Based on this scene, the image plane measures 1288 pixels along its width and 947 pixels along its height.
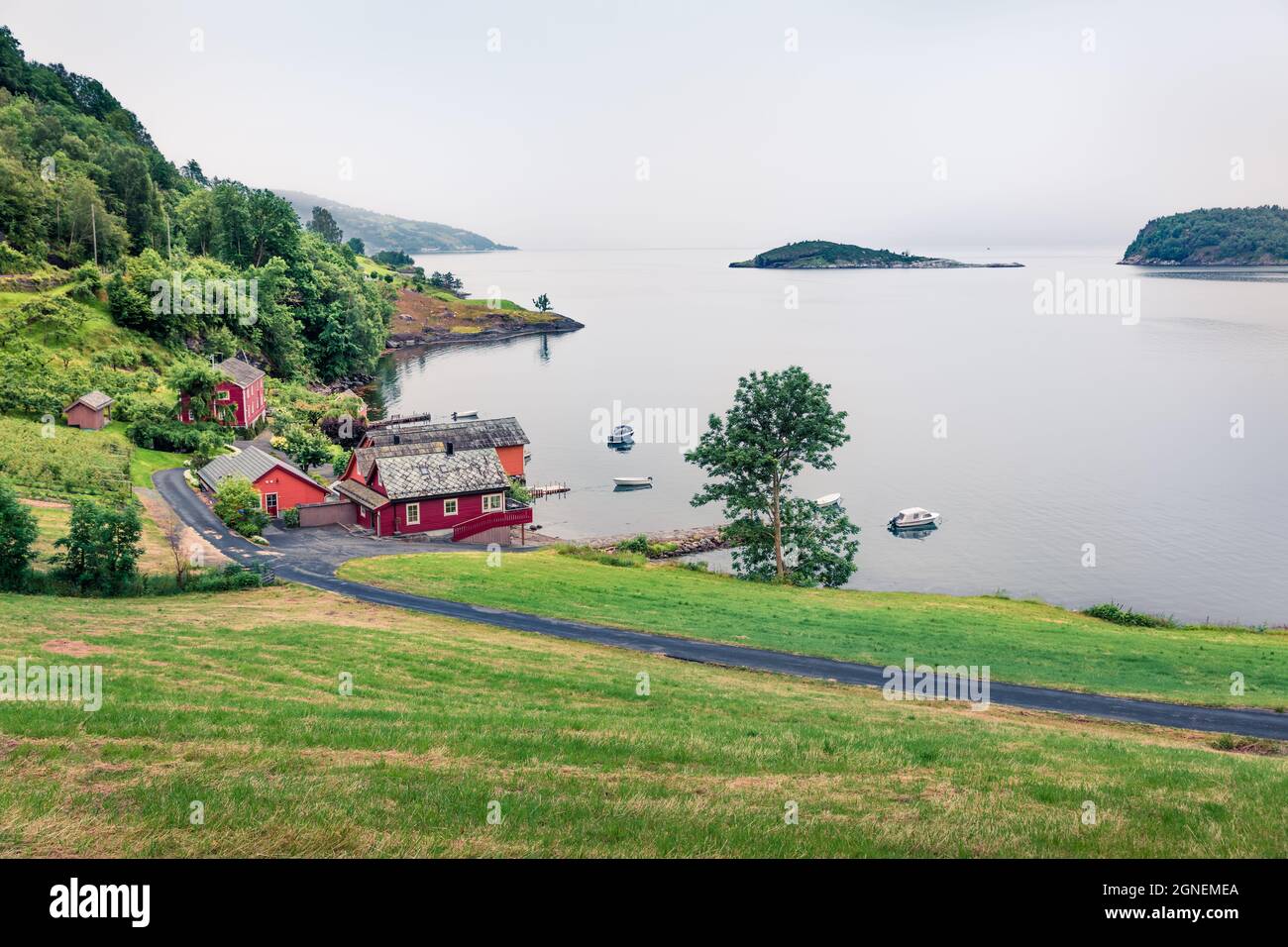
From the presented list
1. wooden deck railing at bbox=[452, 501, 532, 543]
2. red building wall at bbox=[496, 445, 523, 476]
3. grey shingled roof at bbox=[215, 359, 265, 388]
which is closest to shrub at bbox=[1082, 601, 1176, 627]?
wooden deck railing at bbox=[452, 501, 532, 543]

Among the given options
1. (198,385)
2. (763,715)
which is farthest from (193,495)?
(763,715)

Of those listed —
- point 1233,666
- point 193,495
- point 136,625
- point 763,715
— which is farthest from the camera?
point 193,495

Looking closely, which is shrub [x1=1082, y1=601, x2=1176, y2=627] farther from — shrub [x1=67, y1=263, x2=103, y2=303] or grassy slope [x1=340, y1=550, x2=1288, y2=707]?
shrub [x1=67, y1=263, x2=103, y2=303]

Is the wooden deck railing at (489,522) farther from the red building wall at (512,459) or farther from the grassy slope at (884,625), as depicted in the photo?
the red building wall at (512,459)

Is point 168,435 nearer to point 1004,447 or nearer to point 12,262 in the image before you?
point 12,262

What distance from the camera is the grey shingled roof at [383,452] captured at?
61188mm

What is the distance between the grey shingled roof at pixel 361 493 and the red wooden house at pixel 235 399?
2222 cm

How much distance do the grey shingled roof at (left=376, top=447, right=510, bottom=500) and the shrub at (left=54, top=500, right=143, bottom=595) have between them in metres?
23.9

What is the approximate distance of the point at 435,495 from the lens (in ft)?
197

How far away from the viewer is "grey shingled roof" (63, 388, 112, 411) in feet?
224

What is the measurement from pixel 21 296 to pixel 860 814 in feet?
334

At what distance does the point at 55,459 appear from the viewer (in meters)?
55.0

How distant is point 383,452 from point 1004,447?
6436cm
